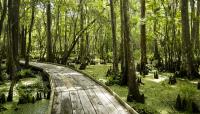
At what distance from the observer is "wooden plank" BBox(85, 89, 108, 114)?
6240mm

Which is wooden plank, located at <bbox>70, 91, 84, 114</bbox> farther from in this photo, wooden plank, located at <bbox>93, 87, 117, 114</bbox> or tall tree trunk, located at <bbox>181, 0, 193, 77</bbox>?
tall tree trunk, located at <bbox>181, 0, 193, 77</bbox>

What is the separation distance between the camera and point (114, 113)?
6035mm

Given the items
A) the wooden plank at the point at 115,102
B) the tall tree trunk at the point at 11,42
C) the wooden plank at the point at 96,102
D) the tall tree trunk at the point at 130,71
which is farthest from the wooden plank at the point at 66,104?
the tall tree trunk at the point at 11,42

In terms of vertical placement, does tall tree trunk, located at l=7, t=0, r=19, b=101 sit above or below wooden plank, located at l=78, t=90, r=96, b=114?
above

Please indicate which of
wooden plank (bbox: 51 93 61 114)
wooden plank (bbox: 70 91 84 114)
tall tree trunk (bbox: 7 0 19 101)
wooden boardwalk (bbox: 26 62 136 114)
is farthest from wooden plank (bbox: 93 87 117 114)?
tall tree trunk (bbox: 7 0 19 101)

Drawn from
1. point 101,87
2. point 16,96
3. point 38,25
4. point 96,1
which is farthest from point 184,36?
point 38,25

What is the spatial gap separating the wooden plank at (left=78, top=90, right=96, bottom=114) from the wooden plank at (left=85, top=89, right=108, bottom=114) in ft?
0.28

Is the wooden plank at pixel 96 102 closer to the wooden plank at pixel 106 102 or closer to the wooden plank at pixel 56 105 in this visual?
the wooden plank at pixel 106 102

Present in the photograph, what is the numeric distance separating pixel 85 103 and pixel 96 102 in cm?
26

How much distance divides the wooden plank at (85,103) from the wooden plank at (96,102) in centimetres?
8

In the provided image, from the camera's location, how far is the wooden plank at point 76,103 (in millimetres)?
6288

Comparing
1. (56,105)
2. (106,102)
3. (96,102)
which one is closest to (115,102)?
(106,102)

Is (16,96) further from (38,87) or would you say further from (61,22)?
(61,22)

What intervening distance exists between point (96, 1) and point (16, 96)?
43.6ft
